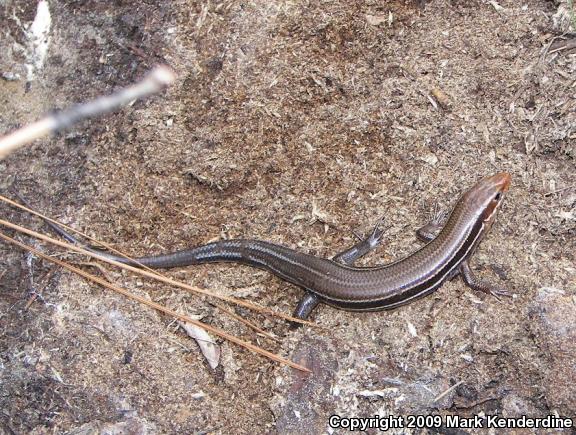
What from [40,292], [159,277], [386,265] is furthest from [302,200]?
[40,292]

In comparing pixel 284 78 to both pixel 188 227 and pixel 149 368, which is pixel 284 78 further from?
pixel 149 368

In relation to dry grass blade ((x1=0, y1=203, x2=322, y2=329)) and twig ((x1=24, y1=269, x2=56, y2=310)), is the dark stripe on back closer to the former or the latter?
dry grass blade ((x1=0, y1=203, x2=322, y2=329))

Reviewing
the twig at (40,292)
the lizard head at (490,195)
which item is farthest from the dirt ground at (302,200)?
the lizard head at (490,195)

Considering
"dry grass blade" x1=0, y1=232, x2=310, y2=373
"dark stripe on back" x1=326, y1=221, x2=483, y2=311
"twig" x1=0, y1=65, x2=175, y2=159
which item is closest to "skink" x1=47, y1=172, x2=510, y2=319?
"dark stripe on back" x1=326, y1=221, x2=483, y2=311

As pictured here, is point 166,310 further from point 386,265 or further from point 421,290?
point 421,290

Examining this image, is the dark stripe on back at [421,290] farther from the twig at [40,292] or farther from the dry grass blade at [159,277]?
the twig at [40,292]

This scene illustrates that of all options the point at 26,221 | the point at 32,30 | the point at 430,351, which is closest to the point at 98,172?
the point at 26,221
